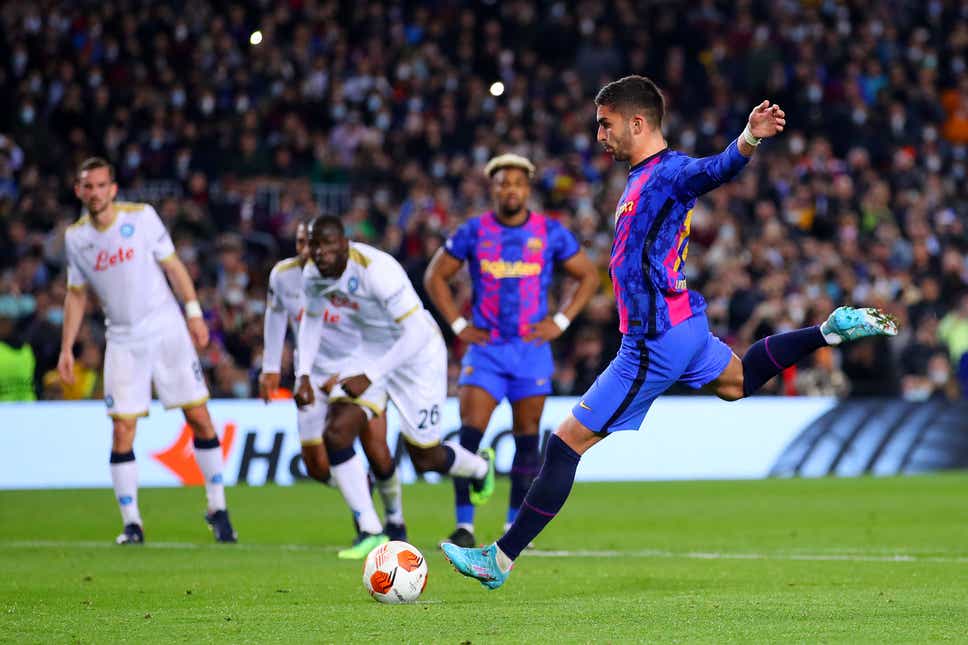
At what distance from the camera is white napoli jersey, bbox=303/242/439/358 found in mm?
10516

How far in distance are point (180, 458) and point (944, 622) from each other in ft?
39.0

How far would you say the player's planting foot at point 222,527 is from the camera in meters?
11.8

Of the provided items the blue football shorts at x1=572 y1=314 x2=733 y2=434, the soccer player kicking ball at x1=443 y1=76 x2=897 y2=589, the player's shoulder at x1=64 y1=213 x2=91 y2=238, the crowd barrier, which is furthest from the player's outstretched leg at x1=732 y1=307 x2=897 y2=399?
the crowd barrier

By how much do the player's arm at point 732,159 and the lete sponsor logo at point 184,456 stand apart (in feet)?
35.8

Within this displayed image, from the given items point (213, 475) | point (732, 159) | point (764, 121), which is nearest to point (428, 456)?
point (213, 475)

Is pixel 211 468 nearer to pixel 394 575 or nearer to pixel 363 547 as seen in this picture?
pixel 363 547

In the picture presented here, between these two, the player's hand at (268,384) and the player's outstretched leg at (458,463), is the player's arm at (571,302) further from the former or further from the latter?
the player's hand at (268,384)

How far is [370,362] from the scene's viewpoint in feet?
35.6

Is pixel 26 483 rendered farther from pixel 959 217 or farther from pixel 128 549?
pixel 959 217

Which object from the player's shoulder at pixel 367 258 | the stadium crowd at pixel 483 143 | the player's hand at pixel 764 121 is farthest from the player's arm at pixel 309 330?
the stadium crowd at pixel 483 143

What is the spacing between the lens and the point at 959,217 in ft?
82.6

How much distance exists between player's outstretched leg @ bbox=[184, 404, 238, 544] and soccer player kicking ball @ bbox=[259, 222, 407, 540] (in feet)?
2.63

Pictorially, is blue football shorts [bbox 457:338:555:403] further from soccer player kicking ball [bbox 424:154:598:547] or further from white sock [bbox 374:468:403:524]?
white sock [bbox 374:468:403:524]

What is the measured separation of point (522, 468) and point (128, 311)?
300 centimetres
